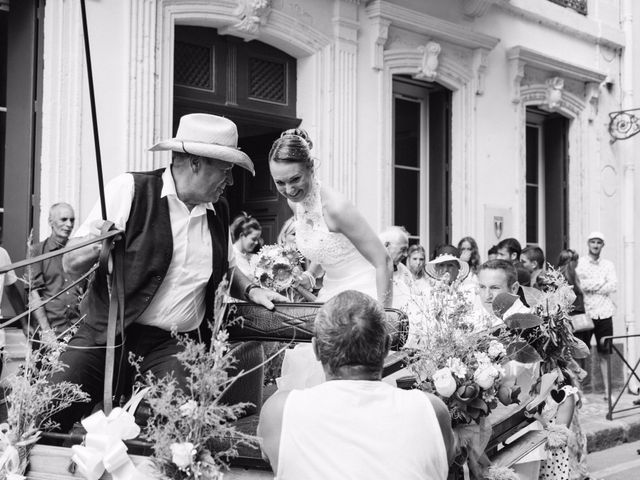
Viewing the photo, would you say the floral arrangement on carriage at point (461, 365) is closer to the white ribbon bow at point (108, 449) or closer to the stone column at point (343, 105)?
the white ribbon bow at point (108, 449)

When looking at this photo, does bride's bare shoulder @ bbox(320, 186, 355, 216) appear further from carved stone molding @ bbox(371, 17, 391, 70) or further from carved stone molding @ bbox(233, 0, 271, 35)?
carved stone molding @ bbox(371, 17, 391, 70)

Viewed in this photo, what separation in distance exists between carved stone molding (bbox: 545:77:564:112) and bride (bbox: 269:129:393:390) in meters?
7.86

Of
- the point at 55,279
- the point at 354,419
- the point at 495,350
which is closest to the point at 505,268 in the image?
the point at 495,350

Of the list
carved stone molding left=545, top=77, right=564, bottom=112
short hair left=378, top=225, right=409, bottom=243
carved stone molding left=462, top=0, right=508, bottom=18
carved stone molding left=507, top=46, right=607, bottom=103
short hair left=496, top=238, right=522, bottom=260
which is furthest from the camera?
carved stone molding left=545, top=77, right=564, bottom=112

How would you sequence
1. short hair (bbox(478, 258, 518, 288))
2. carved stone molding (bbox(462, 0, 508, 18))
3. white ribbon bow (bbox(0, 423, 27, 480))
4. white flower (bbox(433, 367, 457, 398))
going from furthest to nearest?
carved stone molding (bbox(462, 0, 508, 18))
short hair (bbox(478, 258, 518, 288))
white flower (bbox(433, 367, 457, 398))
white ribbon bow (bbox(0, 423, 27, 480))

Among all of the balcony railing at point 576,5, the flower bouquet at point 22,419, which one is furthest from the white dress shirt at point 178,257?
the balcony railing at point 576,5

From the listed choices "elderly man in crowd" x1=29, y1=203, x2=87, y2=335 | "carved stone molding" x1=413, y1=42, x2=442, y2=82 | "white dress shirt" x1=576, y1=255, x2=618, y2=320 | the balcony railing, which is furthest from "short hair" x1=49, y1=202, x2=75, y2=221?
the balcony railing

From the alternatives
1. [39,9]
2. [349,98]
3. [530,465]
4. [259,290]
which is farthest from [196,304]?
[349,98]

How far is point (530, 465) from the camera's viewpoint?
13.8 ft

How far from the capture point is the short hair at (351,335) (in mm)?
2418

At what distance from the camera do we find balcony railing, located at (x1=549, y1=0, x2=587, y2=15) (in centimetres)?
1212

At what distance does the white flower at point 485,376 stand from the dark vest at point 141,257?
130cm

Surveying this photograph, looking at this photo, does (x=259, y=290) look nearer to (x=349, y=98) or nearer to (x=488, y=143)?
(x=349, y=98)

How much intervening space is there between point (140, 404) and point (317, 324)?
1086mm
